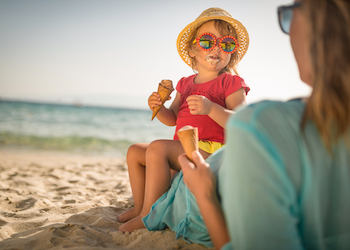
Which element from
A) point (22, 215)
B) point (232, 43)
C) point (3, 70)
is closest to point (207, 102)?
point (232, 43)

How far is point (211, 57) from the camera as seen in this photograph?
2.43 metres

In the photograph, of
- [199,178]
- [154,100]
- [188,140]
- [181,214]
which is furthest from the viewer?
[154,100]

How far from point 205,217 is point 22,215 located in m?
1.99

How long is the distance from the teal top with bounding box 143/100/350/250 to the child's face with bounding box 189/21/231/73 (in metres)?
1.67

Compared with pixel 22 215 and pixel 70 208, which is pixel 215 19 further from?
pixel 22 215

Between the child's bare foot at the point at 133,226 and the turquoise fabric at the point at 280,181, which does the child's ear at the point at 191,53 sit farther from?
the turquoise fabric at the point at 280,181

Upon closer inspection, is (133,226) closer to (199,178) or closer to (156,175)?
(156,175)

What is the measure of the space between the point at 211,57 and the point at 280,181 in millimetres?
1891

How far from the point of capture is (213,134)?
7.57 ft

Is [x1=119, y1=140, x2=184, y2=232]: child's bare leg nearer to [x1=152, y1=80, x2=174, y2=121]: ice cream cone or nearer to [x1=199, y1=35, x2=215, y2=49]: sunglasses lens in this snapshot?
[x1=152, y1=80, x2=174, y2=121]: ice cream cone

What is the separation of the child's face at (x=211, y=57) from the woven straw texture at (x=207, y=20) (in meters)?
0.08

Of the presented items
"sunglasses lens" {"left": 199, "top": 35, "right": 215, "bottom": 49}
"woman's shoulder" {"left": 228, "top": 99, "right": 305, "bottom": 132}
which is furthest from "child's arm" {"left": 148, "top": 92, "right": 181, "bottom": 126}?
"woman's shoulder" {"left": 228, "top": 99, "right": 305, "bottom": 132}

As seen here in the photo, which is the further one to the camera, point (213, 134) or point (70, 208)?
point (70, 208)

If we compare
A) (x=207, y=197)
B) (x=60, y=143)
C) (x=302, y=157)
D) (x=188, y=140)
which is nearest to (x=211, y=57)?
(x=188, y=140)
